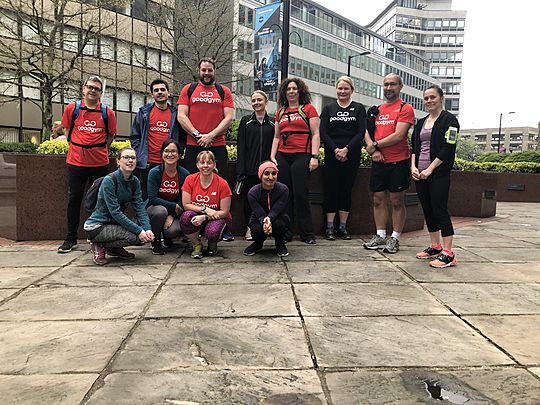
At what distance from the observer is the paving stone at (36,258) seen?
4695 mm

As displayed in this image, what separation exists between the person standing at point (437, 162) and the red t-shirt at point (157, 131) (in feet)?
9.62

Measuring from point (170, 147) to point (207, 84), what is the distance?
3.25ft

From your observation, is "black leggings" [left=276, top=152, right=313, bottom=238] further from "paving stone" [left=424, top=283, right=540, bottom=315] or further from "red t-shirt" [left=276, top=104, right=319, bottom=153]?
"paving stone" [left=424, top=283, right=540, bottom=315]

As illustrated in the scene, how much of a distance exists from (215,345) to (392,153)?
3495mm

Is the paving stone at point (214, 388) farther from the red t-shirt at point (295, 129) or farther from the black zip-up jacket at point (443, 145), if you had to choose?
the red t-shirt at point (295, 129)

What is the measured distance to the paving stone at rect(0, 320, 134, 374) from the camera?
2407 millimetres

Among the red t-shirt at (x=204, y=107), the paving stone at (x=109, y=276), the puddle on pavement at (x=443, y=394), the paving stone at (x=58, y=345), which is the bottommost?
the paving stone at (x=109, y=276)

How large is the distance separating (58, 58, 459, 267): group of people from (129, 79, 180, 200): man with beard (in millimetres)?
12

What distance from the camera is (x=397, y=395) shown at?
2123 millimetres

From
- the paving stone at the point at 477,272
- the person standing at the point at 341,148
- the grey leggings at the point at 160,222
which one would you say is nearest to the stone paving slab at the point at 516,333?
the paving stone at the point at 477,272

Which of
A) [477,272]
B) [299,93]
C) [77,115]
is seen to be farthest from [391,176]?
[77,115]

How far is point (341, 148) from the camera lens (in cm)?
587

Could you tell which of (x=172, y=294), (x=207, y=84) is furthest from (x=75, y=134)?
(x=172, y=294)

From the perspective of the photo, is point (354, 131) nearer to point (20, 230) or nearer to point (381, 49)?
point (20, 230)
